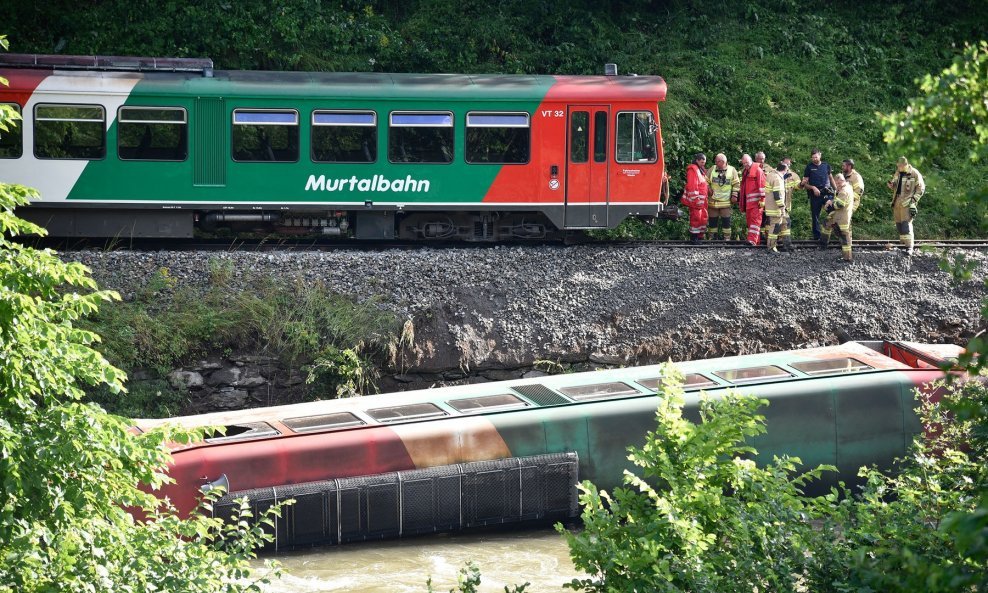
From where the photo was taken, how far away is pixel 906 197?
17828 mm

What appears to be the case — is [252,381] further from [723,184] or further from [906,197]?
[906,197]

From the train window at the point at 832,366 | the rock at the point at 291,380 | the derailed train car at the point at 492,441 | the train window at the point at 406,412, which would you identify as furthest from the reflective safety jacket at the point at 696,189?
the train window at the point at 406,412

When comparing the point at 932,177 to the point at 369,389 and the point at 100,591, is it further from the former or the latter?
the point at 369,389

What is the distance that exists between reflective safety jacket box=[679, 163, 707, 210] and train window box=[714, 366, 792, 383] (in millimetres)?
5994

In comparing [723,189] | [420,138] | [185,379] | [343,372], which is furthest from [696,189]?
[185,379]

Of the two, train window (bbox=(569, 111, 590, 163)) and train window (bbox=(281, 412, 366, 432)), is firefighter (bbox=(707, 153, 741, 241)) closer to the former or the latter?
train window (bbox=(569, 111, 590, 163))

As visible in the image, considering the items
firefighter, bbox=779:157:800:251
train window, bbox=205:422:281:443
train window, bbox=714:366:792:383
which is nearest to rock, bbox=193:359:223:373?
train window, bbox=205:422:281:443

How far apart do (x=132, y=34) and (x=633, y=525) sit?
20.0 m

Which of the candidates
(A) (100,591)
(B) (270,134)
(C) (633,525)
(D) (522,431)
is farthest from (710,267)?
(A) (100,591)

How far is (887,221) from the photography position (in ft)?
74.5

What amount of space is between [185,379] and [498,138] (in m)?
6.61

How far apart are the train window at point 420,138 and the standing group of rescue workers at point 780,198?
427 centimetres

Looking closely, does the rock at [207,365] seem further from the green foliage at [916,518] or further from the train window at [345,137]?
the green foliage at [916,518]

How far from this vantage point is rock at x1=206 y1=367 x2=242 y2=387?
48.6 ft
